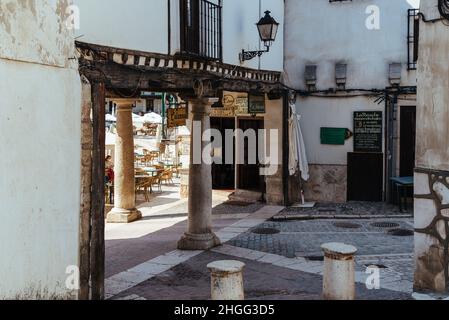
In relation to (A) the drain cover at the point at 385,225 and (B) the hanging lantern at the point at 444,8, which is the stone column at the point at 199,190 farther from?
(B) the hanging lantern at the point at 444,8

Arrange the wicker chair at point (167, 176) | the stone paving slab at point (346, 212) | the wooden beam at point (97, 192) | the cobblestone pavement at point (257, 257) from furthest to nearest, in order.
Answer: the wicker chair at point (167, 176), the stone paving slab at point (346, 212), the cobblestone pavement at point (257, 257), the wooden beam at point (97, 192)

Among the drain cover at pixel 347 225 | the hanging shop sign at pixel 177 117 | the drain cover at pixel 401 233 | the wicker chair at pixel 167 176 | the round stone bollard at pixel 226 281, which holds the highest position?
the hanging shop sign at pixel 177 117

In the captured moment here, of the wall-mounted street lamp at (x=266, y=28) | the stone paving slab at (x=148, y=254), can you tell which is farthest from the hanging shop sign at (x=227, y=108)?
the wall-mounted street lamp at (x=266, y=28)

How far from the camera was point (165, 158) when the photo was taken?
26281 millimetres

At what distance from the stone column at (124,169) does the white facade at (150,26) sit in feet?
11.8

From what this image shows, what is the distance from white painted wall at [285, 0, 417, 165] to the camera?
46.8 feet

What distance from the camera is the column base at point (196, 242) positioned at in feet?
34.2

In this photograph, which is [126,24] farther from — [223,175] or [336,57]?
[223,175]

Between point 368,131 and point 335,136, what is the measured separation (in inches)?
36.8

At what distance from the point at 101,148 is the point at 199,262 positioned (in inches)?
136

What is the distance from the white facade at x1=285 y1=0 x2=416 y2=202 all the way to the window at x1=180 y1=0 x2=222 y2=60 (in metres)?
4.85

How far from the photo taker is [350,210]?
14.0m

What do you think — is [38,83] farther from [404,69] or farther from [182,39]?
[404,69]

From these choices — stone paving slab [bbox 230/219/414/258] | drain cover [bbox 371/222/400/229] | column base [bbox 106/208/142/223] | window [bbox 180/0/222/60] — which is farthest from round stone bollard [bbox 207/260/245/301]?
column base [bbox 106/208/142/223]
